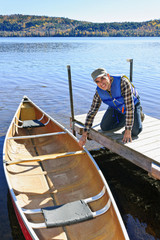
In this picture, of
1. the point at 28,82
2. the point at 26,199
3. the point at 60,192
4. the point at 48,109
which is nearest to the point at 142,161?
the point at 60,192

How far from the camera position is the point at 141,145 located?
579cm

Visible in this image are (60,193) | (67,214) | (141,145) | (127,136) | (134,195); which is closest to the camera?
(67,214)

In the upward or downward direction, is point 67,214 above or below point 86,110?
above

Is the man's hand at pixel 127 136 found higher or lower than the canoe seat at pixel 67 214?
higher

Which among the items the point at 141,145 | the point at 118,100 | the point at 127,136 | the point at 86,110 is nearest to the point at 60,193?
the point at 127,136

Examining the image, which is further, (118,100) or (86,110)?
(86,110)

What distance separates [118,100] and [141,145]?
3.94ft

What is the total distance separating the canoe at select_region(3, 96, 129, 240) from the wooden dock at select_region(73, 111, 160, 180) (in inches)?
31.2

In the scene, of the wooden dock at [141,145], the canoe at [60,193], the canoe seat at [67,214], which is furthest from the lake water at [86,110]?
the canoe seat at [67,214]

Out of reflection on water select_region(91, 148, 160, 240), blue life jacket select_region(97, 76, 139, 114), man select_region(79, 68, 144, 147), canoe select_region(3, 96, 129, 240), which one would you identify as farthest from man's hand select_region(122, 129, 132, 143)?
reflection on water select_region(91, 148, 160, 240)

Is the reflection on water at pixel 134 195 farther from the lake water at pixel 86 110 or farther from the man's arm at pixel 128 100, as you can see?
the man's arm at pixel 128 100

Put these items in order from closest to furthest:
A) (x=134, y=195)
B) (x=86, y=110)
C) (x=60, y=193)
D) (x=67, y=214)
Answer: (x=67, y=214) < (x=60, y=193) < (x=134, y=195) < (x=86, y=110)

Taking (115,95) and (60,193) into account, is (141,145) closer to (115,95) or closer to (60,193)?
(115,95)

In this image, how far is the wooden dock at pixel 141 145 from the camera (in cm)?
527
